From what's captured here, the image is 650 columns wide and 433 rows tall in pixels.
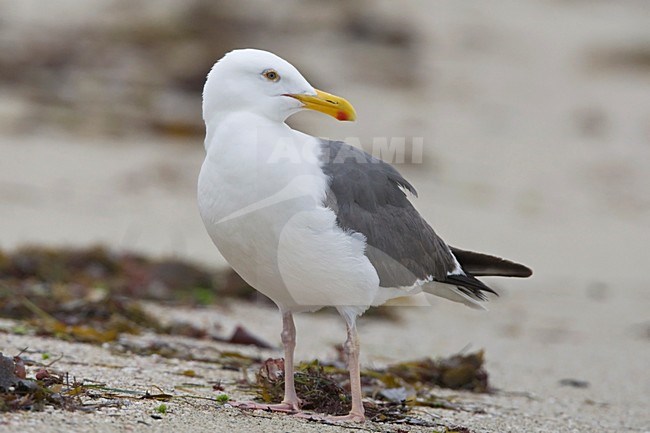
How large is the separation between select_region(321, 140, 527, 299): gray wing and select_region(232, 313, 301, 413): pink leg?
18.2 inches

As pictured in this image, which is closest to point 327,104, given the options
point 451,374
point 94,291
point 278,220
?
point 278,220

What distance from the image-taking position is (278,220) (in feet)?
12.8

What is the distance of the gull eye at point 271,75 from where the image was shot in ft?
13.9

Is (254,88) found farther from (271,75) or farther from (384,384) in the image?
(384,384)

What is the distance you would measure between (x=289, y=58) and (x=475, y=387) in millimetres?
13332

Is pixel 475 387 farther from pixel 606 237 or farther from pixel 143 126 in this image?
pixel 143 126

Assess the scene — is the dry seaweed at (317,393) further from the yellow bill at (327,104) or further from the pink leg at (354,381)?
the yellow bill at (327,104)

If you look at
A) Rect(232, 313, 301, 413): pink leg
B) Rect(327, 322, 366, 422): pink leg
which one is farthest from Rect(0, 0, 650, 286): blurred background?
Rect(327, 322, 366, 422): pink leg

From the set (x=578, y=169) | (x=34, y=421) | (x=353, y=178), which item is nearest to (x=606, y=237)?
(x=578, y=169)

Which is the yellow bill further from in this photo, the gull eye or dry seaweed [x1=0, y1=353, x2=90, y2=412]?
dry seaweed [x1=0, y1=353, x2=90, y2=412]

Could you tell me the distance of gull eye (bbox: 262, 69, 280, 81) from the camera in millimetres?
4242

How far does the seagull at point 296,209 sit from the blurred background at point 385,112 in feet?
14.3

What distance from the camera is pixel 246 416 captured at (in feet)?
13.0

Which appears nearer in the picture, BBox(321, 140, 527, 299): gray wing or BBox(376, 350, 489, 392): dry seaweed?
BBox(321, 140, 527, 299): gray wing
